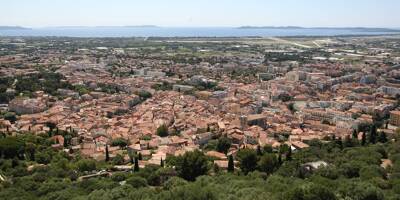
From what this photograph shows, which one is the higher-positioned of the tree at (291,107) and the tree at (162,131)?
the tree at (162,131)

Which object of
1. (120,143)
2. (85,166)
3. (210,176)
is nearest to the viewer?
(210,176)

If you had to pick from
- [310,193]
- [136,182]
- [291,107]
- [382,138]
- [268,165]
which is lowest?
[291,107]

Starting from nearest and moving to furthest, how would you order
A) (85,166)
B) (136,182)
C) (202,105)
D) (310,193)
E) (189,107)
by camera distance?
(310,193)
(136,182)
(85,166)
(189,107)
(202,105)

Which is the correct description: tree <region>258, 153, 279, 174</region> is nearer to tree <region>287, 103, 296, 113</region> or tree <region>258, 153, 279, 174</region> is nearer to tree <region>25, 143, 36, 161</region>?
tree <region>25, 143, 36, 161</region>

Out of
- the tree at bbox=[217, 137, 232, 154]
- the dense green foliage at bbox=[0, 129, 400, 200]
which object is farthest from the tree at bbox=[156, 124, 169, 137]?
the dense green foliage at bbox=[0, 129, 400, 200]

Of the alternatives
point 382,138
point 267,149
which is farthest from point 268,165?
point 382,138

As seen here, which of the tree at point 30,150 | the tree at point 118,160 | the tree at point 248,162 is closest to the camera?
the tree at point 248,162

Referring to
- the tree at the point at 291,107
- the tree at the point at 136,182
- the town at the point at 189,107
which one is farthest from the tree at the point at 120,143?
the tree at the point at 291,107

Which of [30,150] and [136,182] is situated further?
[30,150]

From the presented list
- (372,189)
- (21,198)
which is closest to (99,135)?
(21,198)

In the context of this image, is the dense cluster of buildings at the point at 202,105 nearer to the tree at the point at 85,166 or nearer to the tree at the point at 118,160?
the tree at the point at 118,160

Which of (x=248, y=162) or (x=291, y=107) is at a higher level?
(x=248, y=162)

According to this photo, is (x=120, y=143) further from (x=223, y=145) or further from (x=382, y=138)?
(x=382, y=138)
